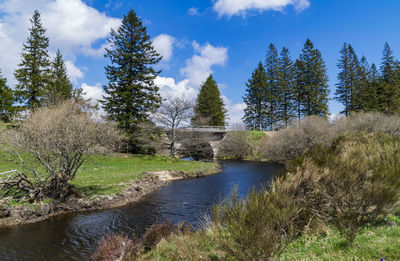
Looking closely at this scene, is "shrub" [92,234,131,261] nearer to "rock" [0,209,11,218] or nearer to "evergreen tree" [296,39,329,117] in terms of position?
"rock" [0,209,11,218]

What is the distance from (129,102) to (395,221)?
3431 cm

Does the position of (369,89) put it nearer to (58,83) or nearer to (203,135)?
(203,135)

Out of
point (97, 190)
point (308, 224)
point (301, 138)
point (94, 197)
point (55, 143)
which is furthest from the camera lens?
point (301, 138)

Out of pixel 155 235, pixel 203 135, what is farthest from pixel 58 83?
pixel 155 235

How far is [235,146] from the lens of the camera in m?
49.1

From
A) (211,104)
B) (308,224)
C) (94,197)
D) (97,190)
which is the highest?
(211,104)

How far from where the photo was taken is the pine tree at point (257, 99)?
62219mm

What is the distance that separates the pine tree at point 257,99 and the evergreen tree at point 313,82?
10065 millimetres

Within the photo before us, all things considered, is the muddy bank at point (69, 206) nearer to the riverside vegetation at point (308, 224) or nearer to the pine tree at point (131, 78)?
the riverside vegetation at point (308, 224)

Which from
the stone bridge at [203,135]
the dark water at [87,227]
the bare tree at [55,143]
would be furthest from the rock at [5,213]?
the stone bridge at [203,135]

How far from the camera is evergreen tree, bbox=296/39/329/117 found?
56031mm

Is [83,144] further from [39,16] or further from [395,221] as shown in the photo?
[39,16]

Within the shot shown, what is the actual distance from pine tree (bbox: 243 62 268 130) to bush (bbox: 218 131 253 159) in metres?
14.9

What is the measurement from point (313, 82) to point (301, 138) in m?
28.4
